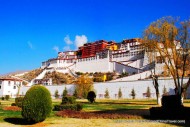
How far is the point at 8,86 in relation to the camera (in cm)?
8188

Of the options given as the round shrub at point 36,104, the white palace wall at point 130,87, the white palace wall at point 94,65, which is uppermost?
the white palace wall at point 94,65

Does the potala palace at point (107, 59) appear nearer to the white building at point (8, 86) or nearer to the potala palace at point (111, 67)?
the potala palace at point (111, 67)

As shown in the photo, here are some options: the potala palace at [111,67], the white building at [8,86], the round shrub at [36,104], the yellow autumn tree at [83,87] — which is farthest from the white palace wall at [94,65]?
the round shrub at [36,104]

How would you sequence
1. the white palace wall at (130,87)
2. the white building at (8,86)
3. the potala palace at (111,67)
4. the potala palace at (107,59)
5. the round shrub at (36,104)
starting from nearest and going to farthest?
the round shrub at (36,104)
the white palace wall at (130,87)
the potala palace at (111,67)
the white building at (8,86)
the potala palace at (107,59)

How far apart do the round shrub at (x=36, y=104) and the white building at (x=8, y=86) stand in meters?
69.4

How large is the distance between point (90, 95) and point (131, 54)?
62895 millimetres

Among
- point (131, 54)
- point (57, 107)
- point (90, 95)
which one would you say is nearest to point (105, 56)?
point (131, 54)

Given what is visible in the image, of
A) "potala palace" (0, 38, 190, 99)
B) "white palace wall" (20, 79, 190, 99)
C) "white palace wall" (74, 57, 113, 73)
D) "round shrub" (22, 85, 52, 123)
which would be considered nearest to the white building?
"potala palace" (0, 38, 190, 99)

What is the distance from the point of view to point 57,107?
78.8ft

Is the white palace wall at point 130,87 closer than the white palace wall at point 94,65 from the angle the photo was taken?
Yes

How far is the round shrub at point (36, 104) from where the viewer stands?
48.3 feet

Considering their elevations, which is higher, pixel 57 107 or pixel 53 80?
pixel 53 80

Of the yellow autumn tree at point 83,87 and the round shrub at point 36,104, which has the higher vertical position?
the yellow autumn tree at point 83,87

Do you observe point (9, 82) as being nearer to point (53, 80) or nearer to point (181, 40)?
point (53, 80)
